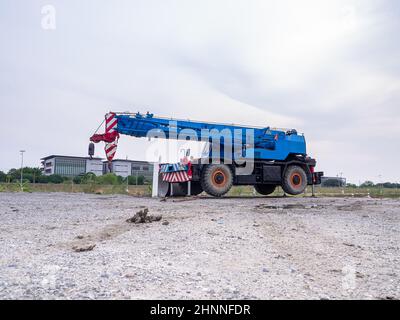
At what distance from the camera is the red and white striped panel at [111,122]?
13.0 meters

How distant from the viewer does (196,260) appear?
3.73 m

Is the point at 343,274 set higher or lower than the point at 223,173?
lower

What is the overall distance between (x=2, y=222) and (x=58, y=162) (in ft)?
217

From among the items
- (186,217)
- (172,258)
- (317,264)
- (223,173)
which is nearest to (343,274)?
(317,264)

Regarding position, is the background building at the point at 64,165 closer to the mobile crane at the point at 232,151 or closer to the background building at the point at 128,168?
the background building at the point at 128,168

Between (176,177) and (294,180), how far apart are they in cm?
496

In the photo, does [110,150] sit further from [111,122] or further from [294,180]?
[294,180]

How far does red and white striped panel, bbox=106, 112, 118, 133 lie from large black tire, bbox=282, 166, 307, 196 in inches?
280

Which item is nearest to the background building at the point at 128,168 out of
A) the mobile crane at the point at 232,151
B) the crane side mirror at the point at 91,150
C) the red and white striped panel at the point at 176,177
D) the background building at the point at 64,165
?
the background building at the point at 64,165

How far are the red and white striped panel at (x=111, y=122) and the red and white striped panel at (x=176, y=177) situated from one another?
3018mm

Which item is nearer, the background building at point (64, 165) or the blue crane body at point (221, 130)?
the blue crane body at point (221, 130)

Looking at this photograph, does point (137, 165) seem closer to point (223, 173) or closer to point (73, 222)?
point (223, 173)

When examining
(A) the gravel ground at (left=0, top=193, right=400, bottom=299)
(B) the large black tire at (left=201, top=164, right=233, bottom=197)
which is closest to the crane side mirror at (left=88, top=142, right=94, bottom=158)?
(B) the large black tire at (left=201, top=164, right=233, bottom=197)
